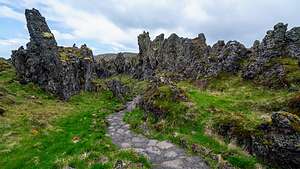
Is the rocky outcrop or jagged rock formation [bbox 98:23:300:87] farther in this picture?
the rocky outcrop

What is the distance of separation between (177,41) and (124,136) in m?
96.6

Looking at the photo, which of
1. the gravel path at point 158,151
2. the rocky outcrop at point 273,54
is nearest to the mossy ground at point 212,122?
the gravel path at point 158,151

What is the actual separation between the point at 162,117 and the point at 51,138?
11.1 metres

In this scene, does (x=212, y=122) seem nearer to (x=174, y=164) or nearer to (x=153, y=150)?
(x=153, y=150)

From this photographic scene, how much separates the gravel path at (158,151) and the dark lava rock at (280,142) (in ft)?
13.8

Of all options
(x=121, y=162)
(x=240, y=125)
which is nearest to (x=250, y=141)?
(x=240, y=125)

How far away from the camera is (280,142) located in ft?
67.5

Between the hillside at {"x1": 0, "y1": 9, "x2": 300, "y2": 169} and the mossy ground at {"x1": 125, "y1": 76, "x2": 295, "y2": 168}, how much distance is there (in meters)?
0.10

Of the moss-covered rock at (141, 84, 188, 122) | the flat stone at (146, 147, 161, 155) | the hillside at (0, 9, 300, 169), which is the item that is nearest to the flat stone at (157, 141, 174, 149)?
the hillside at (0, 9, 300, 169)

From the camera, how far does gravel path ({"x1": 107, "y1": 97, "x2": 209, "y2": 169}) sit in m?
21.3

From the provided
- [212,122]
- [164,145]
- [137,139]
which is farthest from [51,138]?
[212,122]

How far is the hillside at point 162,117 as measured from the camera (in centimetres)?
2148

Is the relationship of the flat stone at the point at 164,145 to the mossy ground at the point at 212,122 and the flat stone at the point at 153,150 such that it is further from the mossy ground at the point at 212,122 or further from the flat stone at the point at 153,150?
the mossy ground at the point at 212,122

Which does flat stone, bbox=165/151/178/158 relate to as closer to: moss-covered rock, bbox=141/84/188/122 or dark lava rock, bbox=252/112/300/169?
dark lava rock, bbox=252/112/300/169
